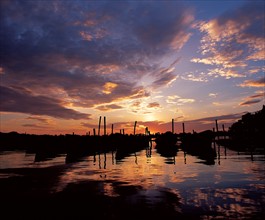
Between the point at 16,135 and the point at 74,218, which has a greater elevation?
the point at 16,135

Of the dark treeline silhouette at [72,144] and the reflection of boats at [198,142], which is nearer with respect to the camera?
the dark treeline silhouette at [72,144]

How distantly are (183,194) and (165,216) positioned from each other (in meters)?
4.13

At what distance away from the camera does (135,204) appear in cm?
1230

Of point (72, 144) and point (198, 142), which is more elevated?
point (198, 142)

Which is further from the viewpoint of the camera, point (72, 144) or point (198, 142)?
point (198, 142)

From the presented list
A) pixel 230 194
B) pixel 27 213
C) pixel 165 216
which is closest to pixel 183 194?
pixel 230 194

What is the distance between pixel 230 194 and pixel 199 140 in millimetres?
56084

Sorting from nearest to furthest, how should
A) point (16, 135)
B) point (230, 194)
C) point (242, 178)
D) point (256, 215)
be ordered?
point (256, 215)
point (230, 194)
point (242, 178)
point (16, 135)

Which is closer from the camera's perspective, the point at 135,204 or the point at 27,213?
the point at 27,213

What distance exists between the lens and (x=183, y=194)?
14.1 metres

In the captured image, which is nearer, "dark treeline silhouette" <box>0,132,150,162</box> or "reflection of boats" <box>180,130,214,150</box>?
"dark treeline silhouette" <box>0,132,150,162</box>

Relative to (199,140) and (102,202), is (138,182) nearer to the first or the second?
(102,202)

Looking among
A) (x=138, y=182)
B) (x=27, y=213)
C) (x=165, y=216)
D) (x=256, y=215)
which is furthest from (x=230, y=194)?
(x=27, y=213)

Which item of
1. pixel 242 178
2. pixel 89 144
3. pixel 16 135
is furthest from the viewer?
pixel 16 135
